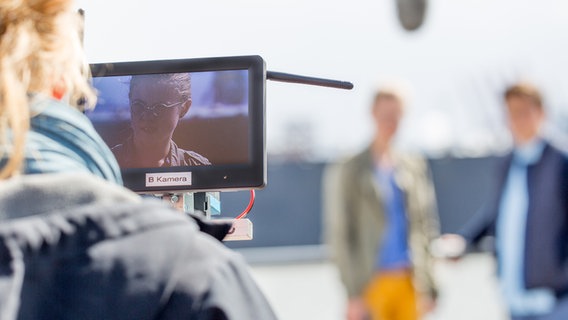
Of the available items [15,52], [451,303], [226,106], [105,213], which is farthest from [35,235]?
[451,303]

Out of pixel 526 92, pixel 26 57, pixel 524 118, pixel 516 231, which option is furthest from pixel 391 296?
pixel 26 57

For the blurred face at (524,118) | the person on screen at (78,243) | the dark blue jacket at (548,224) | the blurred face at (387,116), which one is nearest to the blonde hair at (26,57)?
A: the person on screen at (78,243)

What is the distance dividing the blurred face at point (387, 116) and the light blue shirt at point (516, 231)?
0.72 m

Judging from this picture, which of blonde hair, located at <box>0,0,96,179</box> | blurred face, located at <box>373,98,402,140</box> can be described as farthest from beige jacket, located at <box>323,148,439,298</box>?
blonde hair, located at <box>0,0,96,179</box>

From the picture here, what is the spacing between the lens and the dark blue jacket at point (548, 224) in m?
4.26

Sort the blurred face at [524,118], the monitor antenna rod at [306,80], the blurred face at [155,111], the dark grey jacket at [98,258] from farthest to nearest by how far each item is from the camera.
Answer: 1. the blurred face at [524,118]
2. the monitor antenna rod at [306,80]
3. the blurred face at [155,111]
4. the dark grey jacket at [98,258]

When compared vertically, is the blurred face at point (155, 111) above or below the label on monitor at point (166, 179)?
above

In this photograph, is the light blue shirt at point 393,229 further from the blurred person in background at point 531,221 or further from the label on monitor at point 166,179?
the label on monitor at point 166,179

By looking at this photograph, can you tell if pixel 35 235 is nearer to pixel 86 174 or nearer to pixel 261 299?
pixel 86 174

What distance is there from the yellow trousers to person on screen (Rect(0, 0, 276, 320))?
3.78 metres

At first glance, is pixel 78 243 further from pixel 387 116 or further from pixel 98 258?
pixel 387 116

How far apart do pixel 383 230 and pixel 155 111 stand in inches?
126

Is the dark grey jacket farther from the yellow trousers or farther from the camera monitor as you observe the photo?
the yellow trousers

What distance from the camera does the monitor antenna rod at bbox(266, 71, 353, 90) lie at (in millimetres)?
1830
